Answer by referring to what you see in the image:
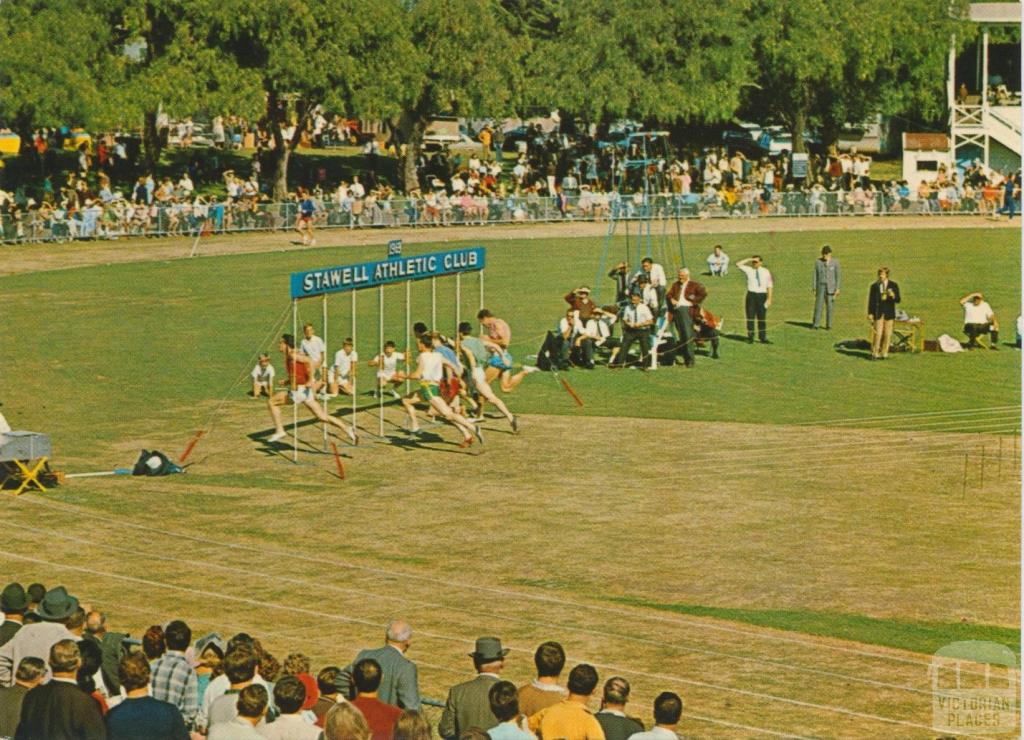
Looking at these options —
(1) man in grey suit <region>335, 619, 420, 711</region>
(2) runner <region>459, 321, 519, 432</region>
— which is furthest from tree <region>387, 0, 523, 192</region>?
(1) man in grey suit <region>335, 619, 420, 711</region>

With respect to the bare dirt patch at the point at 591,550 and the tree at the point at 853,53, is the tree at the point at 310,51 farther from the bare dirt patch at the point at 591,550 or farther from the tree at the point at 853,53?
the bare dirt patch at the point at 591,550

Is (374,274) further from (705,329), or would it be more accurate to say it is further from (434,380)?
(705,329)

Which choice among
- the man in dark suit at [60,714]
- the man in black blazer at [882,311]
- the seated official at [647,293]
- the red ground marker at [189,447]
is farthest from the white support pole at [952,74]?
the man in dark suit at [60,714]

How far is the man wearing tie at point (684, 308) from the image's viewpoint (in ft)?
103

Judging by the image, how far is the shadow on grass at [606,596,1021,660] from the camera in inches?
645

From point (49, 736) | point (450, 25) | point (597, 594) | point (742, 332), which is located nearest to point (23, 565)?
point (597, 594)

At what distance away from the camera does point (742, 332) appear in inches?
1372

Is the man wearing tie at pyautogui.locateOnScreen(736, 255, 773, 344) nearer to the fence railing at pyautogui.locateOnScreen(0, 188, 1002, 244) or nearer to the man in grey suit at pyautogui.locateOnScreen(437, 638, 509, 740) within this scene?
the fence railing at pyautogui.locateOnScreen(0, 188, 1002, 244)

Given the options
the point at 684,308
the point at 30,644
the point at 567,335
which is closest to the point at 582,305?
the point at 567,335

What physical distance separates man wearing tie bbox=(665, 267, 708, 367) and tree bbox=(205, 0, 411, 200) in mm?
30230

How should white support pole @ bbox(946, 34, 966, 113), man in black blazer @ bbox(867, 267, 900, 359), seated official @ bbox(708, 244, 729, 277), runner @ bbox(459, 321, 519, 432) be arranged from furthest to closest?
white support pole @ bbox(946, 34, 966, 113)
seated official @ bbox(708, 244, 729, 277)
man in black blazer @ bbox(867, 267, 900, 359)
runner @ bbox(459, 321, 519, 432)

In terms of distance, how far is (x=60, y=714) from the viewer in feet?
34.2

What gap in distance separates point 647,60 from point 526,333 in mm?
34273

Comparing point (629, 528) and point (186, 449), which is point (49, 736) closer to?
point (629, 528)
